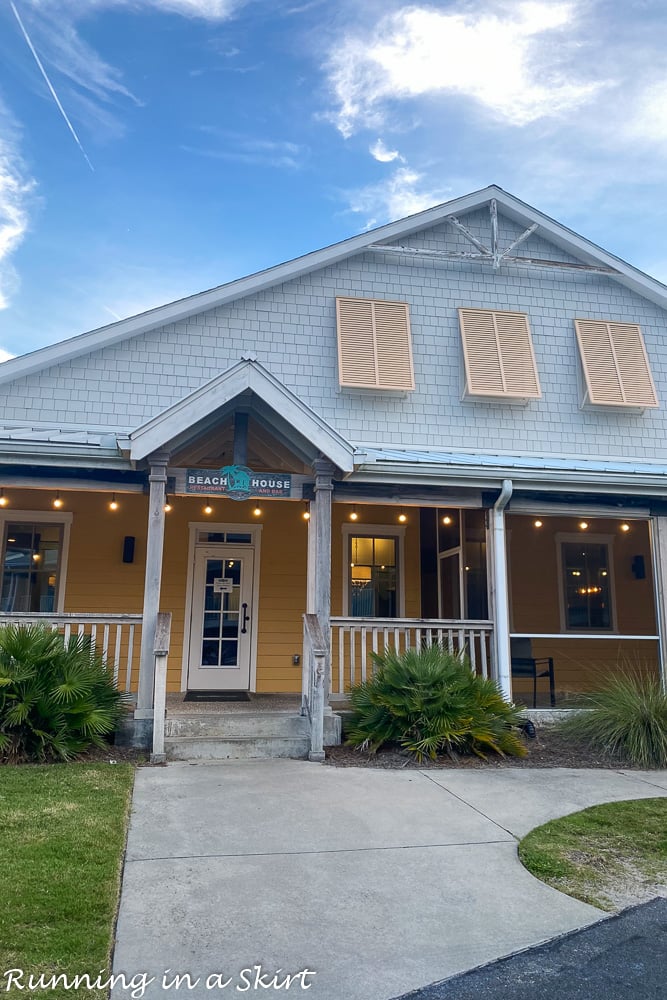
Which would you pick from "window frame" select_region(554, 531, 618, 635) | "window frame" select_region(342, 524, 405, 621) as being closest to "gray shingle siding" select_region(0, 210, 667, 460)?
"window frame" select_region(342, 524, 405, 621)

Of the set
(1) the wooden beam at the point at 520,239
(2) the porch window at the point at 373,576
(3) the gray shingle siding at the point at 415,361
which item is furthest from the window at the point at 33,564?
(1) the wooden beam at the point at 520,239

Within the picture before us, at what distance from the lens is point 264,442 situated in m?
9.05

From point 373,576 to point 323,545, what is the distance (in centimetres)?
332

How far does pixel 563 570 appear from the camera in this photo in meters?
12.5

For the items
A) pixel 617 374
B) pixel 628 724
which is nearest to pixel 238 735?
pixel 628 724

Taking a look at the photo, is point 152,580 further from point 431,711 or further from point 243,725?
point 431,711

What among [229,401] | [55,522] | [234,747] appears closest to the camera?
[234,747]

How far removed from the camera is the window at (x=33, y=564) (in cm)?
1042

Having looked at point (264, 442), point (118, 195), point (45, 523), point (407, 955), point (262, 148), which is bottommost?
point (407, 955)

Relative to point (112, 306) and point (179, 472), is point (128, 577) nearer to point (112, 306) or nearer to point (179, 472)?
point (179, 472)

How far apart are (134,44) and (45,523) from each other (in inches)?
454

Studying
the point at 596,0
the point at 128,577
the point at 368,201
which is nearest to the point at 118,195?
the point at 368,201

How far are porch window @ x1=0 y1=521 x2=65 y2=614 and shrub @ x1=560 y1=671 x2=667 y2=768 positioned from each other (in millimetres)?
7065

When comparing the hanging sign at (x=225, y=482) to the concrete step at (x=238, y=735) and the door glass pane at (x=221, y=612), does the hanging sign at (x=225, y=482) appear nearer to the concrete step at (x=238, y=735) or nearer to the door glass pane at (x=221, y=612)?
the concrete step at (x=238, y=735)
